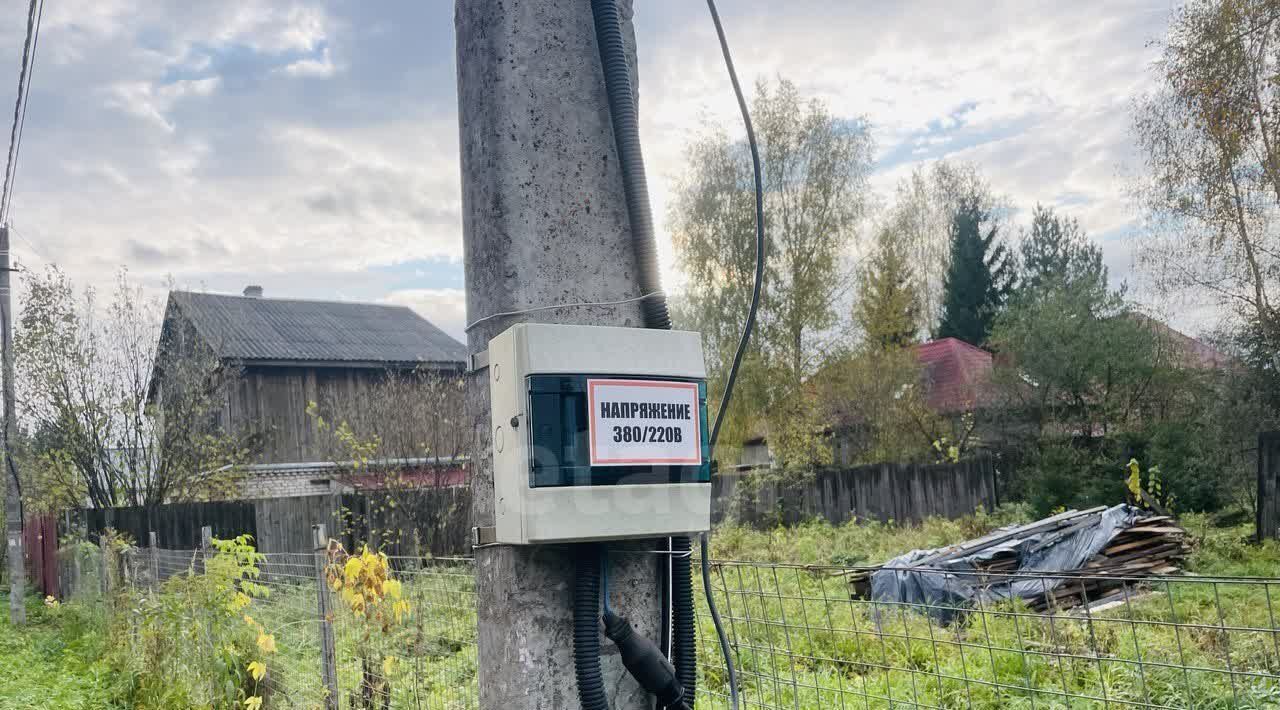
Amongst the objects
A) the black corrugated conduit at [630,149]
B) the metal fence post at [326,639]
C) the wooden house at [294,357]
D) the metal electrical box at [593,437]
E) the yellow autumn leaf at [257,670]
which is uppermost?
the wooden house at [294,357]

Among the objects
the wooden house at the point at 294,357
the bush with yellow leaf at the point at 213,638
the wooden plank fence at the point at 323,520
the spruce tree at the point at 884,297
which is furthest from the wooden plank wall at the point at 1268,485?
the wooden house at the point at 294,357

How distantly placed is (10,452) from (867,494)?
13.0 metres

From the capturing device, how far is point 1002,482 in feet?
54.1

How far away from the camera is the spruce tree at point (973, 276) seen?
29.9m

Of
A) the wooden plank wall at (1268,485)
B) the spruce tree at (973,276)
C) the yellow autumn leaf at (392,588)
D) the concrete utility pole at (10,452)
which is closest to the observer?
the yellow autumn leaf at (392,588)

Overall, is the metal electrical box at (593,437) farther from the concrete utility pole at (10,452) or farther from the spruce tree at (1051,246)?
the spruce tree at (1051,246)

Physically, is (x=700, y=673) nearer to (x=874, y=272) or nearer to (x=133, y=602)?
(x=133, y=602)

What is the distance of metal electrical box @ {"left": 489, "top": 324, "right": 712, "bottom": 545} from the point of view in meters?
1.25

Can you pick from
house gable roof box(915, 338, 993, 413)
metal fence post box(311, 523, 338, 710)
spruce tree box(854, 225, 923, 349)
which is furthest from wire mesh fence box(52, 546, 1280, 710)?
spruce tree box(854, 225, 923, 349)

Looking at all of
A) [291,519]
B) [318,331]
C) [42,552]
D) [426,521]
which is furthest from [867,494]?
[42,552]

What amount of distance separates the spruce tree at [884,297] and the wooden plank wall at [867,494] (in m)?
5.26

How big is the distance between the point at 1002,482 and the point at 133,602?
46.3 ft

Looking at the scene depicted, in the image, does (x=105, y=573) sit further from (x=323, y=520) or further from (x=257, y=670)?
(x=257, y=670)

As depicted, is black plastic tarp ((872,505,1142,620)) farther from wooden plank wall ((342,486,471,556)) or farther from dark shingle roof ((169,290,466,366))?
dark shingle roof ((169,290,466,366))
